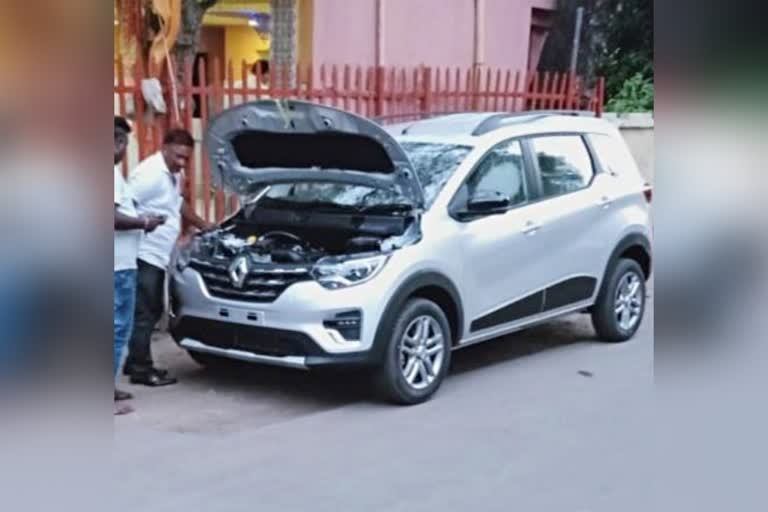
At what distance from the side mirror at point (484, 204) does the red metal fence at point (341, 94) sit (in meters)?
1.80

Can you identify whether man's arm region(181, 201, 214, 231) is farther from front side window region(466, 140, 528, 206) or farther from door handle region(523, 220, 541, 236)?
door handle region(523, 220, 541, 236)

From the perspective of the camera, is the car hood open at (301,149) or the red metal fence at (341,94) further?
the red metal fence at (341,94)

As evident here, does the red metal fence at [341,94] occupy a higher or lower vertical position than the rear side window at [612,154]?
higher

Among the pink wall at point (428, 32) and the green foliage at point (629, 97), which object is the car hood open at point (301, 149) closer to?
the pink wall at point (428, 32)

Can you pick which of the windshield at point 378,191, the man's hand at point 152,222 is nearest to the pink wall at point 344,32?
the windshield at point 378,191

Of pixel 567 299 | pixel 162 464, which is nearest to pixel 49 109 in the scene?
pixel 162 464

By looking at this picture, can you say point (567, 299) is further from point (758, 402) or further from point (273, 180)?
point (758, 402)

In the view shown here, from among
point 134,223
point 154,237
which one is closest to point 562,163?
point 154,237

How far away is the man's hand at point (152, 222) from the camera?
21.3ft

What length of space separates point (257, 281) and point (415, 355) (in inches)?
45.2

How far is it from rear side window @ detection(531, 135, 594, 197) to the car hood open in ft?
4.77

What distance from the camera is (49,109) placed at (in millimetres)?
1988

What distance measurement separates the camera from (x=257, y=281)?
6.86 m

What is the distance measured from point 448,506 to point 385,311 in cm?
184
